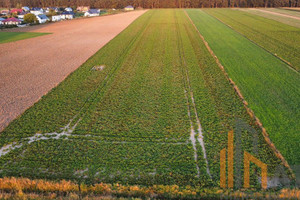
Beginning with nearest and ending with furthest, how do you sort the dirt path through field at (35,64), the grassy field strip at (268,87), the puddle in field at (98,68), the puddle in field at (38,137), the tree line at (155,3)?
the puddle in field at (38,137)
the grassy field strip at (268,87)
the dirt path through field at (35,64)
the puddle in field at (98,68)
the tree line at (155,3)

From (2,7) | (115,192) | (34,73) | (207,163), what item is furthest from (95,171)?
(2,7)

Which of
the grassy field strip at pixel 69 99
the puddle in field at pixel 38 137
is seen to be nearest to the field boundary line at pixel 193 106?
the grassy field strip at pixel 69 99

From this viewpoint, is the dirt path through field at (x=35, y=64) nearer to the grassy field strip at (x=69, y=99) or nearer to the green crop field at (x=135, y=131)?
the grassy field strip at (x=69, y=99)

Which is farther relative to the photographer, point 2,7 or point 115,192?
point 2,7

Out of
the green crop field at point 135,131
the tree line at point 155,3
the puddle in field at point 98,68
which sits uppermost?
the tree line at point 155,3

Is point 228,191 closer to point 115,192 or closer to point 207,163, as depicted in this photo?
point 207,163

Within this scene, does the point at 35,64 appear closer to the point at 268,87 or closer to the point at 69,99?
the point at 69,99
